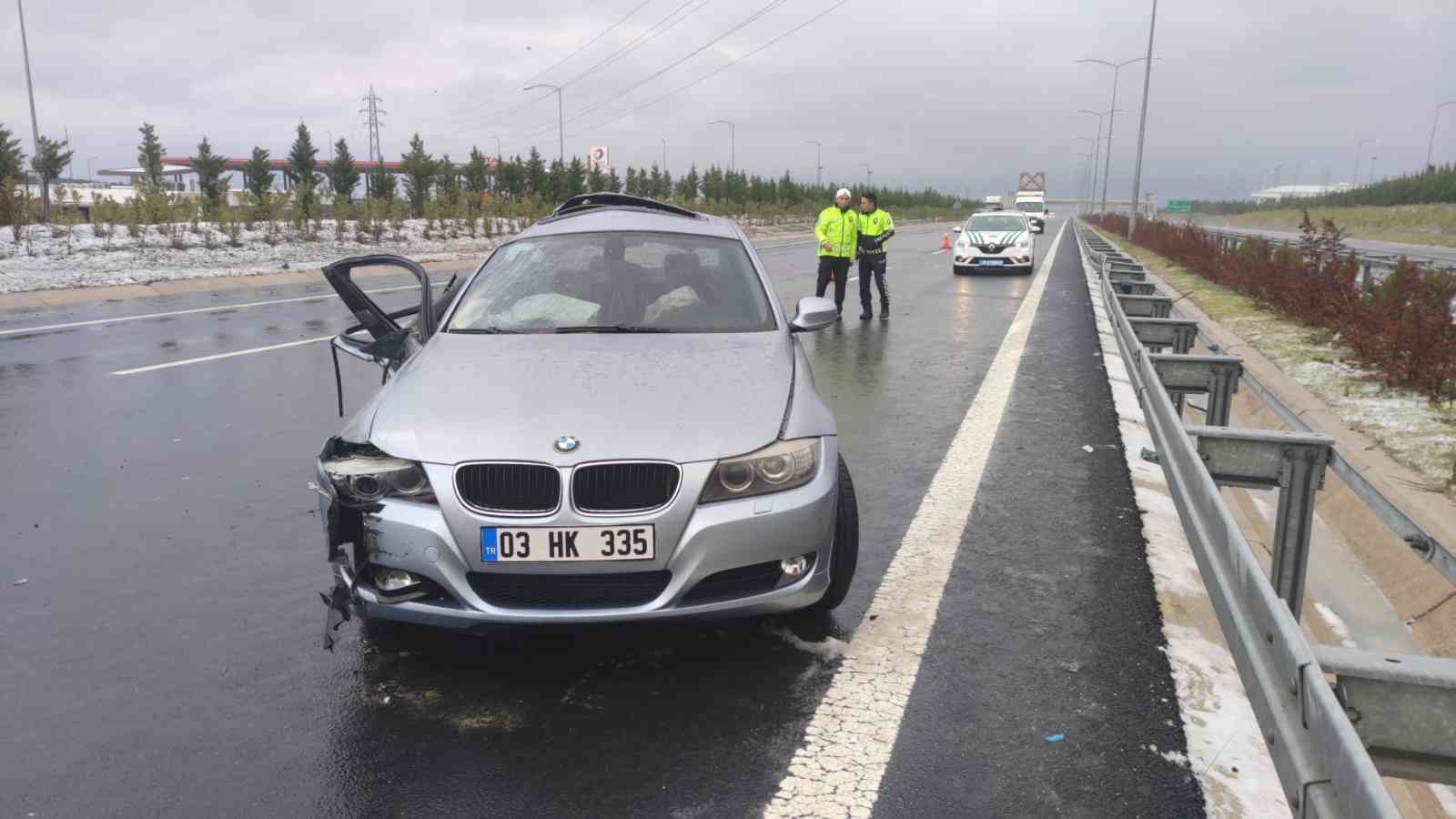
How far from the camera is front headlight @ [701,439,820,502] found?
3.28 metres

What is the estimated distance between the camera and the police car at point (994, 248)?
77.3ft

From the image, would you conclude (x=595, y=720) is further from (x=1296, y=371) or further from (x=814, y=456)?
(x=1296, y=371)

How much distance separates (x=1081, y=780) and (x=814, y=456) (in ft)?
4.17

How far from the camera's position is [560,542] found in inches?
123

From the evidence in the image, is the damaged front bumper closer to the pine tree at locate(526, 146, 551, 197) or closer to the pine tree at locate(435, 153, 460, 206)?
the pine tree at locate(435, 153, 460, 206)

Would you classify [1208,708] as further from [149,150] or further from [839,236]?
[149,150]

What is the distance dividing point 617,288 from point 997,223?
70.1ft

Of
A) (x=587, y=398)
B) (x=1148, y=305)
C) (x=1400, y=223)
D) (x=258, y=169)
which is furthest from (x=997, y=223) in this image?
(x=1400, y=223)

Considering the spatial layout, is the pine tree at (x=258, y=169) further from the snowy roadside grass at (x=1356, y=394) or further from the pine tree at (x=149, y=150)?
the snowy roadside grass at (x=1356, y=394)

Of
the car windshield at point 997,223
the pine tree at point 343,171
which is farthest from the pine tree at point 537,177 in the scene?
the car windshield at point 997,223

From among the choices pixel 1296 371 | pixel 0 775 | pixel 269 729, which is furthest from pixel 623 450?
pixel 1296 371

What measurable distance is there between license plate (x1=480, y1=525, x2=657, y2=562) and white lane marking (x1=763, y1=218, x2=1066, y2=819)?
774 millimetres

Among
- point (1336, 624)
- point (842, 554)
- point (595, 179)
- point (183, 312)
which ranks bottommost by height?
point (1336, 624)

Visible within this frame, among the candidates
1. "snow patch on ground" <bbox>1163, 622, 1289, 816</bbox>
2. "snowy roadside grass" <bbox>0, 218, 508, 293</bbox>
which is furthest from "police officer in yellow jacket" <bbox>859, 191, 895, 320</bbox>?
"snowy roadside grass" <bbox>0, 218, 508, 293</bbox>
